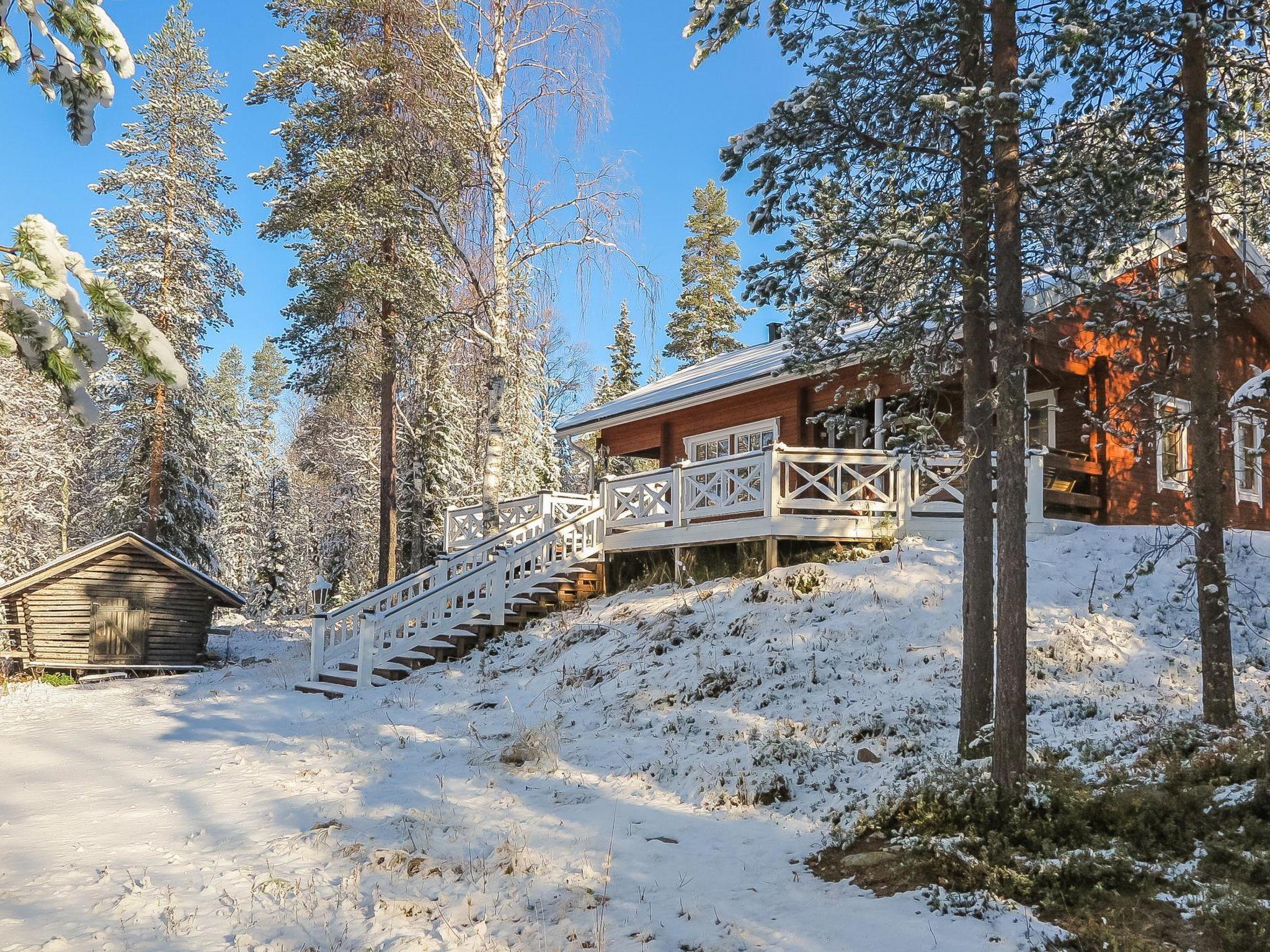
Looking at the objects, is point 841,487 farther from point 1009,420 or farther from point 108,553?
point 108,553

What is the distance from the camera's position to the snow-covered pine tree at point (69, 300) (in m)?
3.63

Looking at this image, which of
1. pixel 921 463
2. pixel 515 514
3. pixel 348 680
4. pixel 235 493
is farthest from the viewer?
pixel 235 493

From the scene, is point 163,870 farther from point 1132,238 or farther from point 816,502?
point 816,502

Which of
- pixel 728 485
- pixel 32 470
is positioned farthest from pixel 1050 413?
pixel 32 470

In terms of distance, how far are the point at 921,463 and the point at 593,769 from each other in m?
8.22

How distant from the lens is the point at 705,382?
1959 cm

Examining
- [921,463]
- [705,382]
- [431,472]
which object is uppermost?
[705,382]

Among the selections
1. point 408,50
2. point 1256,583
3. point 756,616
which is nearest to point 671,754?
point 756,616

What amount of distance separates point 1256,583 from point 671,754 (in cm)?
823

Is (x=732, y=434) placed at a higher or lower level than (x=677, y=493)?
higher

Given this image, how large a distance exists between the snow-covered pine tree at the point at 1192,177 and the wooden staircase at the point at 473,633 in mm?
10167

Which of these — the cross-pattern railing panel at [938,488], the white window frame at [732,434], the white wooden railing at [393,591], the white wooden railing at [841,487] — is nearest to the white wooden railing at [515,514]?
the white wooden railing at [393,591]

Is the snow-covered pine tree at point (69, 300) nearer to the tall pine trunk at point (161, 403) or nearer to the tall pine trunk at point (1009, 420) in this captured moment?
the tall pine trunk at point (1009, 420)

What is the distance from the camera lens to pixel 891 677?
9.83m
